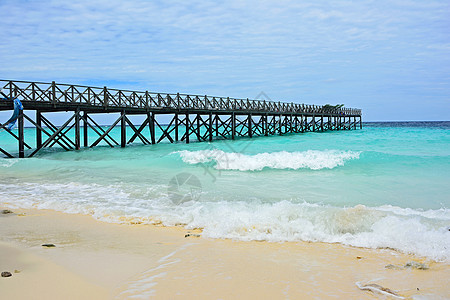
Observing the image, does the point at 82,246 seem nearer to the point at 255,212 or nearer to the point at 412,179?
the point at 255,212

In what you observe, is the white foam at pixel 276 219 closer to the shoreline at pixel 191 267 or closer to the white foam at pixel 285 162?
the shoreline at pixel 191 267

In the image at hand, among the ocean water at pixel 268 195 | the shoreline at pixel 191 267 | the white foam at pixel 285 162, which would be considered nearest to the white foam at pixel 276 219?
the ocean water at pixel 268 195

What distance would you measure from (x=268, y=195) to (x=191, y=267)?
5.53 meters

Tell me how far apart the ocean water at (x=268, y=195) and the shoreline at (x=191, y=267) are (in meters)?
0.64

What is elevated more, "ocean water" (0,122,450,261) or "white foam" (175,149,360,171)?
"white foam" (175,149,360,171)

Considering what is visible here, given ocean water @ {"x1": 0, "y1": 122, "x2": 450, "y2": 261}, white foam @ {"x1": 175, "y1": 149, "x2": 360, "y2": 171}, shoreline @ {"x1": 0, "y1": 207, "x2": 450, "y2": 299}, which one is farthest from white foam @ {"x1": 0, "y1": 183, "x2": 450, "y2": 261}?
white foam @ {"x1": 175, "y1": 149, "x2": 360, "y2": 171}

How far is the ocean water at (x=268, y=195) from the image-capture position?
598cm

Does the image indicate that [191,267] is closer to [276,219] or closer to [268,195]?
[276,219]

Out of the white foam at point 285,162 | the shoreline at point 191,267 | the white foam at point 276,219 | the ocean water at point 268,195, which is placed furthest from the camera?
the white foam at point 285,162

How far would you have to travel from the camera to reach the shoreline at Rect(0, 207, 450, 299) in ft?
11.9

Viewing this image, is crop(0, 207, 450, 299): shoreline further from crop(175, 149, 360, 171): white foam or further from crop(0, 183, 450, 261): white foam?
crop(175, 149, 360, 171): white foam

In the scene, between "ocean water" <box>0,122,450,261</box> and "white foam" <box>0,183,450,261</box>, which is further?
"ocean water" <box>0,122,450,261</box>

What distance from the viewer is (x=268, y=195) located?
9.64 m

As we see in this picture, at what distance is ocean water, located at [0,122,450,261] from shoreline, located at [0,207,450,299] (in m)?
0.64
